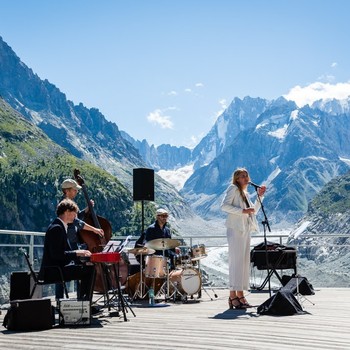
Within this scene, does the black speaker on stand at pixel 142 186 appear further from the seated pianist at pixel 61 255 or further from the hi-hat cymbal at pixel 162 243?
the seated pianist at pixel 61 255

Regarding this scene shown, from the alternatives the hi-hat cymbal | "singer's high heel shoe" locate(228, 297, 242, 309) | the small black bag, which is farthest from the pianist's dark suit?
the hi-hat cymbal

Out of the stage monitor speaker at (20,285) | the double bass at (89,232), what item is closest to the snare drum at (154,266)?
the double bass at (89,232)

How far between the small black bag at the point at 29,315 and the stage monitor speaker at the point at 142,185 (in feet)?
18.7

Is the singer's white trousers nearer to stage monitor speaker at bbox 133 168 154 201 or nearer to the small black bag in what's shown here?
the small black bag

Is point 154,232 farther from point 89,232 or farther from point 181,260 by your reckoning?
point 89,232

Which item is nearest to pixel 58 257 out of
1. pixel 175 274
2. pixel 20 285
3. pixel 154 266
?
pixel 20 285

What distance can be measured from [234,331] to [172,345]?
0.92 meters

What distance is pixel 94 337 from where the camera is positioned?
493 centimetres

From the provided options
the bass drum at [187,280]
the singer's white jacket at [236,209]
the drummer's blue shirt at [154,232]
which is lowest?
the bass drum at [187,280]

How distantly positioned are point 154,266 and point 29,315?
3.56 m

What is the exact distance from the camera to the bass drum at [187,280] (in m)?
9.10

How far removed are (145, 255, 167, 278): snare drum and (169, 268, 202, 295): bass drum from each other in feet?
1.06

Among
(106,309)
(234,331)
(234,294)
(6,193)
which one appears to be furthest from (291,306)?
(6,193)

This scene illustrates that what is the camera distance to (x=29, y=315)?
551 cm
